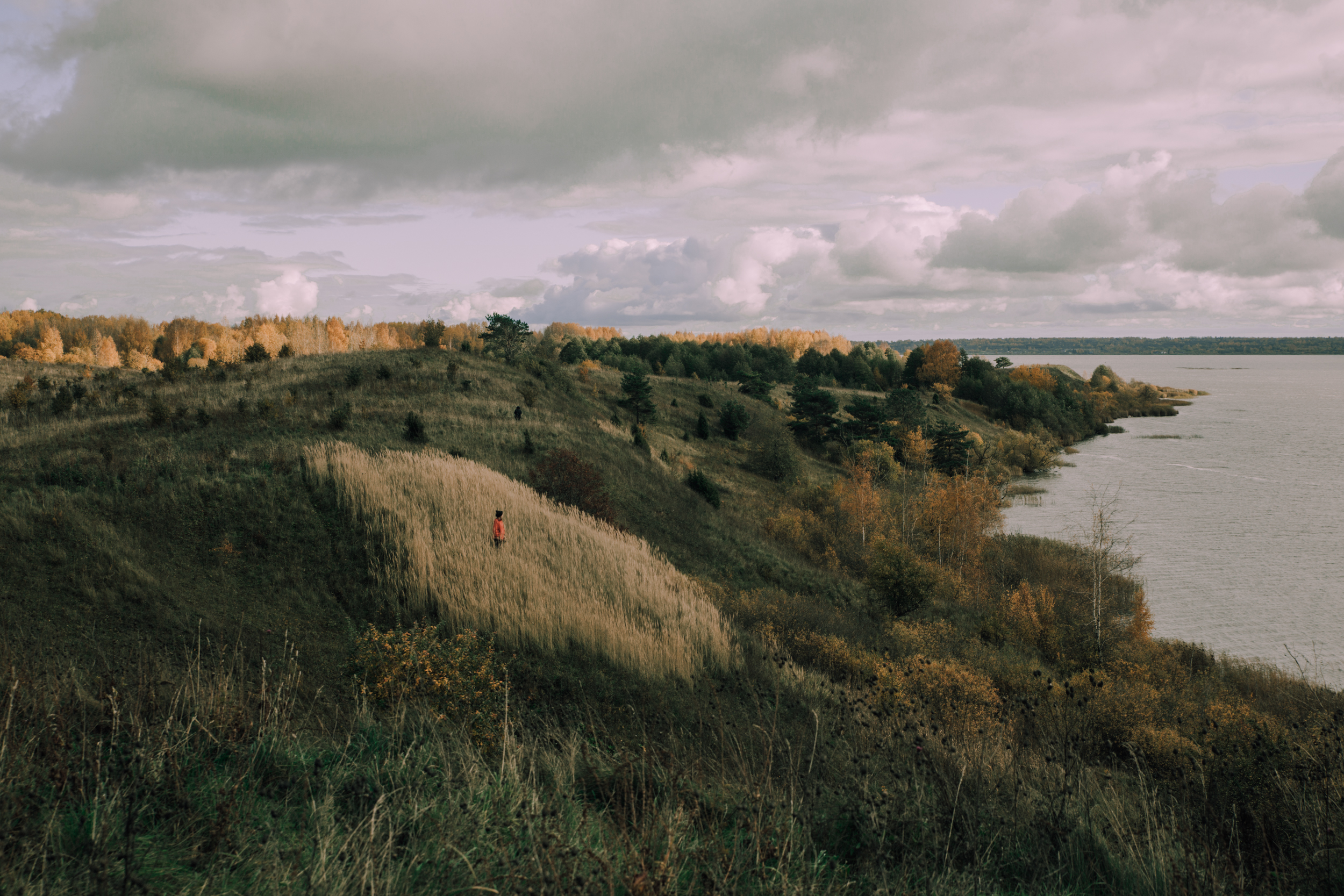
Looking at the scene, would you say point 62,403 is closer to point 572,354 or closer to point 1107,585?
point 1107,585

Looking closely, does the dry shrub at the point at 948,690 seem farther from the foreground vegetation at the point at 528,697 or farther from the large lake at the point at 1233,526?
the large lake at the point at 1233,526

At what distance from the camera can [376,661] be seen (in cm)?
752

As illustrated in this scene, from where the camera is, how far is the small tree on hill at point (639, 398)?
2259 inches

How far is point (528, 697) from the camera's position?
8.88 metres

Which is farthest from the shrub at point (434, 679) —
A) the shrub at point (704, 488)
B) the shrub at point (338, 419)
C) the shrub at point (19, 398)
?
the shrub at point (19, 398)

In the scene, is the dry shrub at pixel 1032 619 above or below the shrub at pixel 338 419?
below

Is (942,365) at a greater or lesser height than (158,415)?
greater

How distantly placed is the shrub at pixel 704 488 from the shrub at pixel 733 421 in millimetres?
23012

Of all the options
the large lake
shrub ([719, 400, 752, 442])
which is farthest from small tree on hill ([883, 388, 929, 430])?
shrub ([719, 400, 752, 442])

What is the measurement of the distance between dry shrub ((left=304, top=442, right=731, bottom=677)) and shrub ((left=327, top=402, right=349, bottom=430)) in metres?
4.39

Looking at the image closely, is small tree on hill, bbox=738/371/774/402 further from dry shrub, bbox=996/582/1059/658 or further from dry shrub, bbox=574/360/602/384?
dry shrub, bbox=996/582/1059/658

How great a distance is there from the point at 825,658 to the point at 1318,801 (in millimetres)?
9218

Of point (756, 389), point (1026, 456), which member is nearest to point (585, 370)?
point (756, 389)

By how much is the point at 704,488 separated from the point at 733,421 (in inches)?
981
